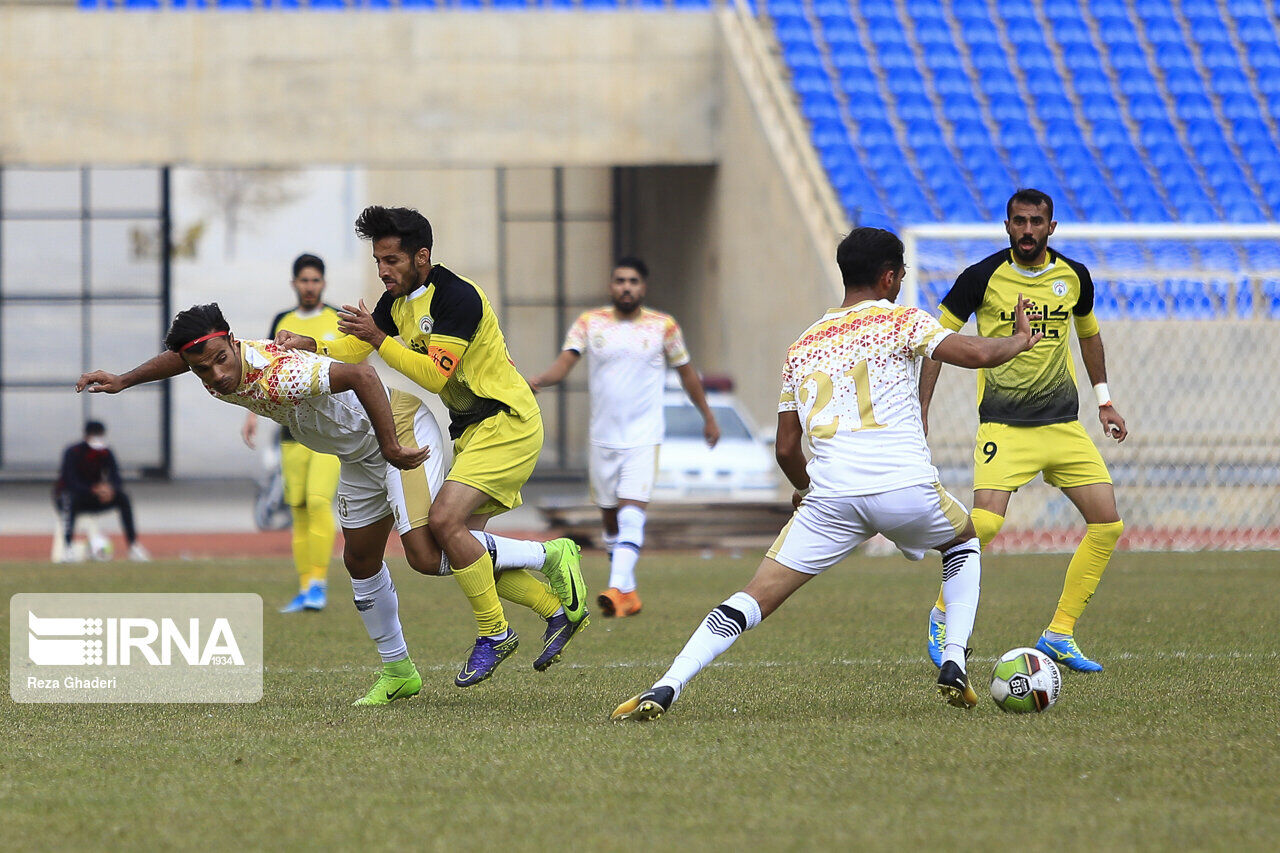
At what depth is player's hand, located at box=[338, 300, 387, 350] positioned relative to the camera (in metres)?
5.60

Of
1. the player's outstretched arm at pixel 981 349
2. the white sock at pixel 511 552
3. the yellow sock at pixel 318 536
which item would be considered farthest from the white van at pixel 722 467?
the player's outstretched arm at pixel 981 349

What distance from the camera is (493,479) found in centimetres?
604

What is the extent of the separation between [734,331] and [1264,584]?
1105 cm

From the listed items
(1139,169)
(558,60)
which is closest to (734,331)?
(558,60)

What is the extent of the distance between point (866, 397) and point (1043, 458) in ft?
6.60

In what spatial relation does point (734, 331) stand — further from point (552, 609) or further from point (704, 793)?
point (704, 793)

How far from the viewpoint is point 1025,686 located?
216 inches

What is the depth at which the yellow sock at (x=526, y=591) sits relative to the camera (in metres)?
6.26

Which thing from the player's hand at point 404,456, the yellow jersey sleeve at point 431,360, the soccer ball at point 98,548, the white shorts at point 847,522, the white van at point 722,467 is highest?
the yellow jersey sleeve at point 431,360

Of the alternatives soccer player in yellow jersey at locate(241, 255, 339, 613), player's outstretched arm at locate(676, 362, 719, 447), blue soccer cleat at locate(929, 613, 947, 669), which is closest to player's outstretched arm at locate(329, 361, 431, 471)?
blue soccer cleat at locate(929, 613, 947, 669)

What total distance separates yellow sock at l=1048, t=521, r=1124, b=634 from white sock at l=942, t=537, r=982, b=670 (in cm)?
135

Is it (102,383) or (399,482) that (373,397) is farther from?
(102,383)

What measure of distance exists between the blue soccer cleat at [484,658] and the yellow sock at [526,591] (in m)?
0.27

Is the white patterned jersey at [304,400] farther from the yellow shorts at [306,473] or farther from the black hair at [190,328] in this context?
the yellow shorts at [306,473]
